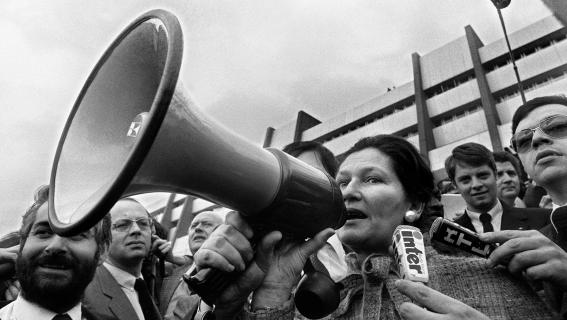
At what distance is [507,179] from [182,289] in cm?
306

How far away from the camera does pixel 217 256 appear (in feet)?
4.39

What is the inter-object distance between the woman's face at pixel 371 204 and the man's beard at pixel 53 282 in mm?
1440

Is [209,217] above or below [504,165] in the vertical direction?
below

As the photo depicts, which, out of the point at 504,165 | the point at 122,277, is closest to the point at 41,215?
the point at 122,277

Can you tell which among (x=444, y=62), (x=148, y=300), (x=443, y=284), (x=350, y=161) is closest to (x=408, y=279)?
(x=443, y=284)

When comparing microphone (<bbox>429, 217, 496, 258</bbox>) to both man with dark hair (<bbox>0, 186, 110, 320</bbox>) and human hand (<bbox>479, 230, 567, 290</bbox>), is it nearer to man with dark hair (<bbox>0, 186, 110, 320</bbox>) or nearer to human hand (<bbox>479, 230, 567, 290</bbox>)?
human hand (<bbox>479, 230, 567, 290</bbox>)

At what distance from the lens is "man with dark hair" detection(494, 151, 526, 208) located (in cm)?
390

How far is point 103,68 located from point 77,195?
454 mm

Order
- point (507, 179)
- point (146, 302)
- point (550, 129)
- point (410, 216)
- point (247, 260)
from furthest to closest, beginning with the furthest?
1. point (507, 179)
2. point (146, 302)
3. point (550, 129)
4. point (410, 216)
5. point (247, 260)

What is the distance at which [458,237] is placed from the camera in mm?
1347

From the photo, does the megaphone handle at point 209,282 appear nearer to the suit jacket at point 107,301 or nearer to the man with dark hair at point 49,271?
the man with dark hair at point 49,271

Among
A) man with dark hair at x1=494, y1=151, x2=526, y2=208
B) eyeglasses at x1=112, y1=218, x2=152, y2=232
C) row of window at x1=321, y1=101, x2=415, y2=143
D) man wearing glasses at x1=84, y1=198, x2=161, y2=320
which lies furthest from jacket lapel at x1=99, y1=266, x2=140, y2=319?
row of window at x1=321, y1=101, x2=415, y2=143

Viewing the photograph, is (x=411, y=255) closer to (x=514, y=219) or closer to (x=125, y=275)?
(x=514, y=219)

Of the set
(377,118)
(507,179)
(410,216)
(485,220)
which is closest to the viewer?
(410,216)
